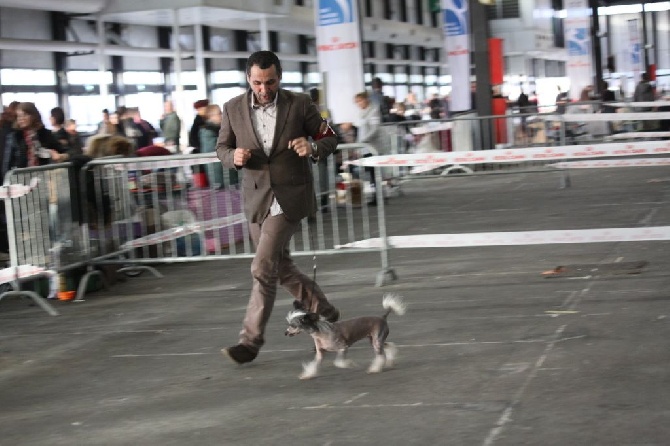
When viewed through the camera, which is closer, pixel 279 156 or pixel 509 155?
pixel 279 156

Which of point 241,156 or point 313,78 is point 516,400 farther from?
point 313,78

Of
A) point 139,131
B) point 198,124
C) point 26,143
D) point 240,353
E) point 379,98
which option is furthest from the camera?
point 379,98

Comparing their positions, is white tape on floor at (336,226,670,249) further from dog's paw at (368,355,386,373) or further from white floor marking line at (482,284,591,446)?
dog's paw at (368,355,386,373)

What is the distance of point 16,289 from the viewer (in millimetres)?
10484

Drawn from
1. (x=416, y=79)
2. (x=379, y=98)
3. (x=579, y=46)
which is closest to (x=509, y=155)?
(x=379, y=98)

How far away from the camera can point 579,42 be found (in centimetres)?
3975

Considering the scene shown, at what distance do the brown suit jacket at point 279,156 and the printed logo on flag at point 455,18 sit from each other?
77.6 ft

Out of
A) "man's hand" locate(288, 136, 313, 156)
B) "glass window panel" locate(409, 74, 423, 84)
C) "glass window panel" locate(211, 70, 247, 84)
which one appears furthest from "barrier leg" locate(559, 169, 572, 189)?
"glass window panel" locate(409, 74, 423, 84)

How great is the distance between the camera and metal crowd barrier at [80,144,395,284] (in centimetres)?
1114

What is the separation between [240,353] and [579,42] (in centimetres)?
3489

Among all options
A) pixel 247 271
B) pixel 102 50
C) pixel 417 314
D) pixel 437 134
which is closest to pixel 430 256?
pixel 247 271

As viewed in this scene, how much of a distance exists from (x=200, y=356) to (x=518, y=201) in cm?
1009

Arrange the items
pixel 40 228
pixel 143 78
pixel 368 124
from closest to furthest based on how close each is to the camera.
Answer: pixel 40 228 → pixel 368 124 → pixel 143 78

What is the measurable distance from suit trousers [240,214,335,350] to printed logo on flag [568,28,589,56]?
113 ft
